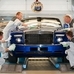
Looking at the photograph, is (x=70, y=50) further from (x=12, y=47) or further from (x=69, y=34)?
(x=12, y=47)

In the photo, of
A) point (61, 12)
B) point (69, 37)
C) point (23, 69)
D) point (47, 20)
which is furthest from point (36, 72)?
point (61, 12)

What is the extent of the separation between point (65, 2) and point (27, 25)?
7235 mm

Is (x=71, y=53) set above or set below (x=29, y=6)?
below

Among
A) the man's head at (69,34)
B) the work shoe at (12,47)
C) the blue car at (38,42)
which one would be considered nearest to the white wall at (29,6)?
the blue car at (38,42)

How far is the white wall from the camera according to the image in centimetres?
1617

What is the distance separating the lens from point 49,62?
9805mm

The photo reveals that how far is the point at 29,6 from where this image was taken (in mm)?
16203

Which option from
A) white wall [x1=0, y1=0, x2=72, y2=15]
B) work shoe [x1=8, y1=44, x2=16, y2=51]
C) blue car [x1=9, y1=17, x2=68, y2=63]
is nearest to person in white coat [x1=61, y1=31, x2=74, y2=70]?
blue car [x1=9, y1=17, x2=68, y2=63]

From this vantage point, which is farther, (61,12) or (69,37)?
(61,12)

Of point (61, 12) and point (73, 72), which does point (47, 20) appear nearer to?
point (73, 72)

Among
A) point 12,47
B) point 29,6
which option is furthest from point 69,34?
point 29,6

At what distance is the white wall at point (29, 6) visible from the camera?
53.1 feet

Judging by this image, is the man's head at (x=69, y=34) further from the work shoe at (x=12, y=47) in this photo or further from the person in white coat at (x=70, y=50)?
A: the work shoe at (x=12, y=47)

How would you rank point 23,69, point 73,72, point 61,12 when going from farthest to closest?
1. point 61,12
2. point 23,69
3. point 73,72
